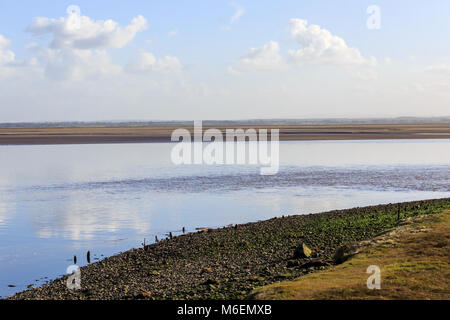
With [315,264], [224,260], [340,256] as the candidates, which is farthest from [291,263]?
[224,260]

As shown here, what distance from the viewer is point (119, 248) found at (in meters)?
22.3

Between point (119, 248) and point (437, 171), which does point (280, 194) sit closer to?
point (119, 248)

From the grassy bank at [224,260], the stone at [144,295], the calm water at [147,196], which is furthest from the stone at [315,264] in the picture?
the calm water at [147,196]

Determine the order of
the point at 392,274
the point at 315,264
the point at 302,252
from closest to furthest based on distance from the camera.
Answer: the point at 392,274 → the point at 315,264 → the point at 302,252

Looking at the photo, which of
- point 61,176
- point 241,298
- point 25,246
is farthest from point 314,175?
point 241,298

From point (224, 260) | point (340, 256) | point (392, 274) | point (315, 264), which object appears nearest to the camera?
point (392, 274)

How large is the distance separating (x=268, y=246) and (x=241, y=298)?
7340mm

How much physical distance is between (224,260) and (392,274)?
287 inches

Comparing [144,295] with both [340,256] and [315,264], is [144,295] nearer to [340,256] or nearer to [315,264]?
[315,264]

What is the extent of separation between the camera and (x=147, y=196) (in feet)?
118

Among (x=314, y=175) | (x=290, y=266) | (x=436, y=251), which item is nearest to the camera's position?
(x=436, y=251)

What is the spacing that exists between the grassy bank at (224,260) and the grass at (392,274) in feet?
4.76

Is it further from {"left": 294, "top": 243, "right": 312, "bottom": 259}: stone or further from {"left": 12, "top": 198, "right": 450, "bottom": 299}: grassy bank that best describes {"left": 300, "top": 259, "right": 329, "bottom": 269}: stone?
{"left": 294, "top": 243, "right": 312, "bottom": 259}: stone

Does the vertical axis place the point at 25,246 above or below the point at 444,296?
below
